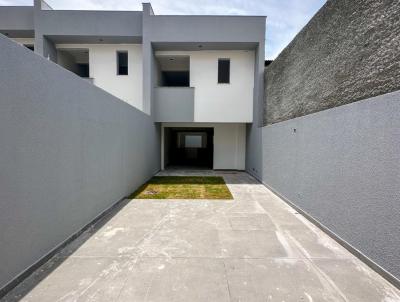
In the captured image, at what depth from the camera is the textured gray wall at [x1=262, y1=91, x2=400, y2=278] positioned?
2529mm

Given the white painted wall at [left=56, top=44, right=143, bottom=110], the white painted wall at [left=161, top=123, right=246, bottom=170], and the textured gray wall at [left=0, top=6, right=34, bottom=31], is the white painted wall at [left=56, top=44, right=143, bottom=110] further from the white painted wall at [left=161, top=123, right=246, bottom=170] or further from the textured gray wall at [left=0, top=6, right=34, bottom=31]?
the white painted wall at [left=161, top=123, right=246, bottom=170]

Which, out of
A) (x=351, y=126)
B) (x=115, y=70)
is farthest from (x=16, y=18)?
(x=351, y=126)

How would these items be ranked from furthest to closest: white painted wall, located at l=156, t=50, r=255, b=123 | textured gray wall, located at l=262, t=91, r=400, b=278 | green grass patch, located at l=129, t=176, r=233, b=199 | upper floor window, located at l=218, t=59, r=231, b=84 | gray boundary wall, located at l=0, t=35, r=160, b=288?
upper floor window, located at l=218, t=59, r=231, b=84
white painted wall, located at l=156, t=50, r=255, b=123
green grass patch, located at l=129, t=176, r=233, b=199
textured gray wall, located at l=262, t=91, r=400, b=278
gray boundary wall, located at l=0, t=35, r=160, b=288

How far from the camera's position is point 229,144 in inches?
449

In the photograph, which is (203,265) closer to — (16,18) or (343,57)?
(343,57)

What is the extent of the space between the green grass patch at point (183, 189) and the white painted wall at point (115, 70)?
4246mm

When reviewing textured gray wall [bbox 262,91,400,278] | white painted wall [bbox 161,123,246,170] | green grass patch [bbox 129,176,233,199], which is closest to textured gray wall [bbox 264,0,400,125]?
textured gray wall [bbox 262,91,400,278]

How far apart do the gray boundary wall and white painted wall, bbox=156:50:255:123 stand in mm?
5613

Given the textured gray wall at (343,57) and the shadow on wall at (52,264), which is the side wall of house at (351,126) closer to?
the textured gray wall at (343,57)

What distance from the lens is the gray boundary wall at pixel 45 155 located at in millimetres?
2236

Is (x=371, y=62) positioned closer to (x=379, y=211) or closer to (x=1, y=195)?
(x=379, y=211)

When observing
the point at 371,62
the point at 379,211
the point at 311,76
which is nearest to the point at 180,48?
the point at 311,76

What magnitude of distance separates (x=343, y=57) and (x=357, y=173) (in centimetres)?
209

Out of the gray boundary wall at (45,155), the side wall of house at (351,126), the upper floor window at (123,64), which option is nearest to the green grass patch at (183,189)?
the gray boundary wall at (45,155)
